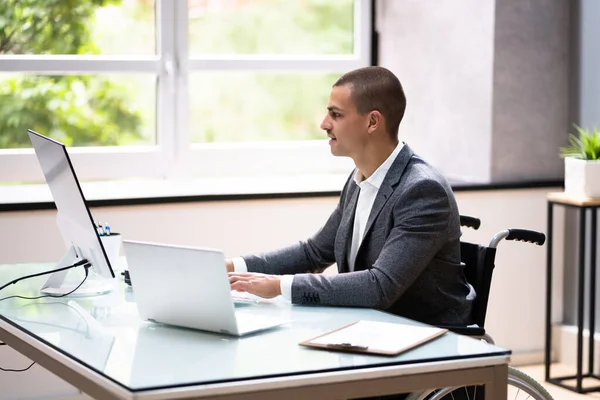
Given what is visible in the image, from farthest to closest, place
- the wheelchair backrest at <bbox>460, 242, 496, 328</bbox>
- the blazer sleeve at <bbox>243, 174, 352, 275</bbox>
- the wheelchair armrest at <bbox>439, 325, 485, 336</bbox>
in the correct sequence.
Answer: the blazer sleeve at <bbox>243, 174, 352, 275</bbox>
the wheelchair backrest at <bbox>460, 242, 496, 328</bbox>
the wheelchair armrest at <bbox>439, 325, 485, 336</bbox>

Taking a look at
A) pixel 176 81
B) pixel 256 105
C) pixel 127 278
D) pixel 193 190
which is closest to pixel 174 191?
pixel 193 190

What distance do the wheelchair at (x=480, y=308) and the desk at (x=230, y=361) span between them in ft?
0.90

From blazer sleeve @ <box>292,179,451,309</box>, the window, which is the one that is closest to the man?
blazer sleeve @ <box>292,179,451,309</box>

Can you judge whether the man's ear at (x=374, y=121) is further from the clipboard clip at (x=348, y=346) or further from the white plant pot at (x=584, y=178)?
the white plant pot at (x=584, y=178)

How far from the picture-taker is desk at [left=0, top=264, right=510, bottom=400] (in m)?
1.69

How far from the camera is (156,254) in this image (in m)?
1.99

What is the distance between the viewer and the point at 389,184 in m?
2.46

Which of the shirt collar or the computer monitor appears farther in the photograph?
the shirt collar

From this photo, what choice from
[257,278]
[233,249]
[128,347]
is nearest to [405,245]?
[257,278]

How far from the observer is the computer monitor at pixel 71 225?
2.21 metres

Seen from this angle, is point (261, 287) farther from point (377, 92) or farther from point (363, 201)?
point (377, 92)

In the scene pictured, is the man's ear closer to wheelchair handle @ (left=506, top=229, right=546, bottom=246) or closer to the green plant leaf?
wheelchair handle @ (left=506, top=229, right=546, bottom=246)

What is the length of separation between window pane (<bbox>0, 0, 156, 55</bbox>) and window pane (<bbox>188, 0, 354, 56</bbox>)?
22 cm

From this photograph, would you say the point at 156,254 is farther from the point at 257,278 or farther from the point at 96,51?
the point at 96,51
